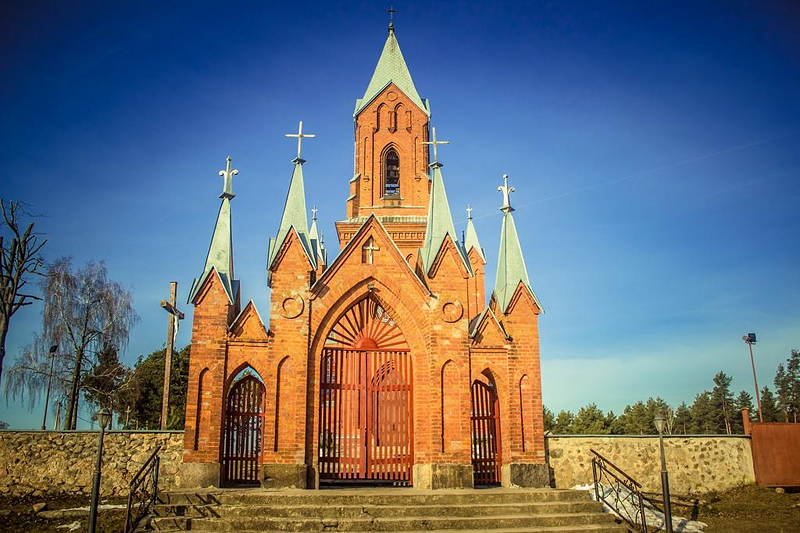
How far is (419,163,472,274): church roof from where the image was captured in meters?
18.0

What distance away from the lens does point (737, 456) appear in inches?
768

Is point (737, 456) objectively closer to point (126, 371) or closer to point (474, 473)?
point (474, 473)

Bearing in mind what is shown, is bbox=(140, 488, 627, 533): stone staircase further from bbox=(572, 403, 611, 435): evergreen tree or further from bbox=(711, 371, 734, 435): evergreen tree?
bbox=(711, 371, 734, 435): evergreen tree

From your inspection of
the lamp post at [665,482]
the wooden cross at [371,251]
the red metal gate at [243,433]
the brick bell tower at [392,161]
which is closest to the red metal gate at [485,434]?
the lamp post at [665,482]

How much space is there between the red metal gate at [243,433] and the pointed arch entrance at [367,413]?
65.9 inches

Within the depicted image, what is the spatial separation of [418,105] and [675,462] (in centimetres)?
1962

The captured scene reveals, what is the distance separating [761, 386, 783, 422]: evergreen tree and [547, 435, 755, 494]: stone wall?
53.0 metres

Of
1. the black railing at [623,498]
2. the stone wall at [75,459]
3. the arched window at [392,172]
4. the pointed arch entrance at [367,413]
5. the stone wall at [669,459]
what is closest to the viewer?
the black railing at [623,498]

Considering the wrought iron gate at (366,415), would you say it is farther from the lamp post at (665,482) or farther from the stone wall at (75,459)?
the lamp post at (665,482)

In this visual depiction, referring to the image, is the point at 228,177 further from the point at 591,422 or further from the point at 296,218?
the point at 591,422

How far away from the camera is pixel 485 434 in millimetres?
17922

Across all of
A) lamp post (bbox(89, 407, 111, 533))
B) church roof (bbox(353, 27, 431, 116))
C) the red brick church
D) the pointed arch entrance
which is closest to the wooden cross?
the red brick church

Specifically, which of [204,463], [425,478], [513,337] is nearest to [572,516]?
[425,478]

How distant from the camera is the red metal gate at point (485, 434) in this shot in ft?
57.8
